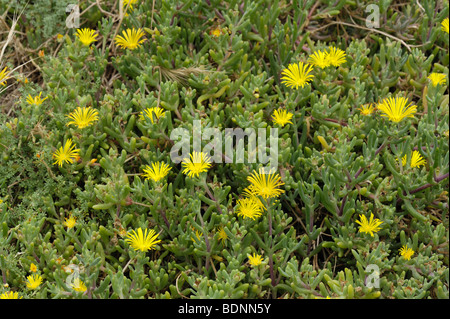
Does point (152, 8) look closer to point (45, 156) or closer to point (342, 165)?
point (45, 156)

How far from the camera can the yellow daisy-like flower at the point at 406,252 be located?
1849 millimetres

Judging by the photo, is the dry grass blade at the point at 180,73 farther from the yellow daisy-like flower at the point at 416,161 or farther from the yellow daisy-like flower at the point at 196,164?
the yellow daisy-like flower at the point at 416,161

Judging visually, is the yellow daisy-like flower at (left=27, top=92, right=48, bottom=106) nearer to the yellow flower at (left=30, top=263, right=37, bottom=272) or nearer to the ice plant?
the ice plant

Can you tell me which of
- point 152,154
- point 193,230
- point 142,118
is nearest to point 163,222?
point 193,230

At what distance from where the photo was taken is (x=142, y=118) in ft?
6.79

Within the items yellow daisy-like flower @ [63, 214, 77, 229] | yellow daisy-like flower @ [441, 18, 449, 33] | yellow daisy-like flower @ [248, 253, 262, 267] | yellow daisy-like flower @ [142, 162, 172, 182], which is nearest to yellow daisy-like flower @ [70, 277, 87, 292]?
yellow daisy-like flower @ [63, 214, 77, 229]

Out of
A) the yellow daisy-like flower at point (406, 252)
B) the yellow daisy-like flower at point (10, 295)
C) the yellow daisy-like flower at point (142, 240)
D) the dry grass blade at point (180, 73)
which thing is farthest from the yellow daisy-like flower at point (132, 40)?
the yellow daisy-like flower at point (406, 252)

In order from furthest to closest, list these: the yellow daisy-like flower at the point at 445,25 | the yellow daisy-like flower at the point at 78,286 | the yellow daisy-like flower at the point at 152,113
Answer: the yellow daisy-like flower at the point at 445,25, the yellow daisy-like flower at the point at 152,113, the yellow daisy-like flower at the point at 78,286

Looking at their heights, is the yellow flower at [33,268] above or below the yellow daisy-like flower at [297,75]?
below

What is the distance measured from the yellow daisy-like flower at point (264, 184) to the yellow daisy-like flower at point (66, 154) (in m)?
0.72

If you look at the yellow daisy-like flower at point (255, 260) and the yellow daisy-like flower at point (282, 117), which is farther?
the yellow daisy-like flower at point (282, 117)

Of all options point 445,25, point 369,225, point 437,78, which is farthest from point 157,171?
point 445,25

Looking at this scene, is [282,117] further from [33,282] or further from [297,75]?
[33,282]

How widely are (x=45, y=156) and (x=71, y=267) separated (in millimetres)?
520
